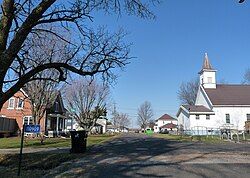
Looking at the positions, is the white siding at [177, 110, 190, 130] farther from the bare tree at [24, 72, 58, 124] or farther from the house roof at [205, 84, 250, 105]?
the bare tree at [24, 72, 58, 124]

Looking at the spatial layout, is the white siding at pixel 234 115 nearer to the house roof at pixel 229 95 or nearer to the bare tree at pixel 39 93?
the house roof at pixel 229 95

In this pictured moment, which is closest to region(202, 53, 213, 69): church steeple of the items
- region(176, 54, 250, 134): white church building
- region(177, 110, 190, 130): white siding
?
region(176, 54, 250, 134): white church building

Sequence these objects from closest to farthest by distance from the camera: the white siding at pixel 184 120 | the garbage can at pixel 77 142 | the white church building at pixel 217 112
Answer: the garbage can at pixel 77 142 → the white church building at pixel 217 112 → the white siding at pixel 184 120

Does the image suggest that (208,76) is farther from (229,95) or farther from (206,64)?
(229,95)

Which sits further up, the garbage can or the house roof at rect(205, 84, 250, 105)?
the house roof at rect(205, 84, 250, 105)

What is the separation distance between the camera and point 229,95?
205 feet

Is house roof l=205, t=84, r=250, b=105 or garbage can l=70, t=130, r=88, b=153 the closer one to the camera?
garbage can l=70, t=130, r=88, b=153

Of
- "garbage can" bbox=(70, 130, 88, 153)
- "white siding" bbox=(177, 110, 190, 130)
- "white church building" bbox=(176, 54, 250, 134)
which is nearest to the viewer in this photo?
"garbage can" bbox=(70, 130, 88, 153)

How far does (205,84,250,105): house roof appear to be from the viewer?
6017 centimetres

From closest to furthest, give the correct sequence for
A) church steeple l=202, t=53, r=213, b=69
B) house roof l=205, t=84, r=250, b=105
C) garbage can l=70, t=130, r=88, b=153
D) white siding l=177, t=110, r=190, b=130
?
garbage can l=70, t=130, r=88, b=153 → house roof l=205, t=84, r=250, b=105 → white siding l=177, t=110, r=190, b=130 → church steeple l=202, t=53, r=213, b=69

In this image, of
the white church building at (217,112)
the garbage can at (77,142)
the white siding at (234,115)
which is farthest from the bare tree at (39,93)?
the white siding at (234,115)

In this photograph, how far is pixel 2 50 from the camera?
1036cm

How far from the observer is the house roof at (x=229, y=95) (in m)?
60.2

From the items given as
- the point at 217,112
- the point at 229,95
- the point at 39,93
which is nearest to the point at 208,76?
the point at 229,95
